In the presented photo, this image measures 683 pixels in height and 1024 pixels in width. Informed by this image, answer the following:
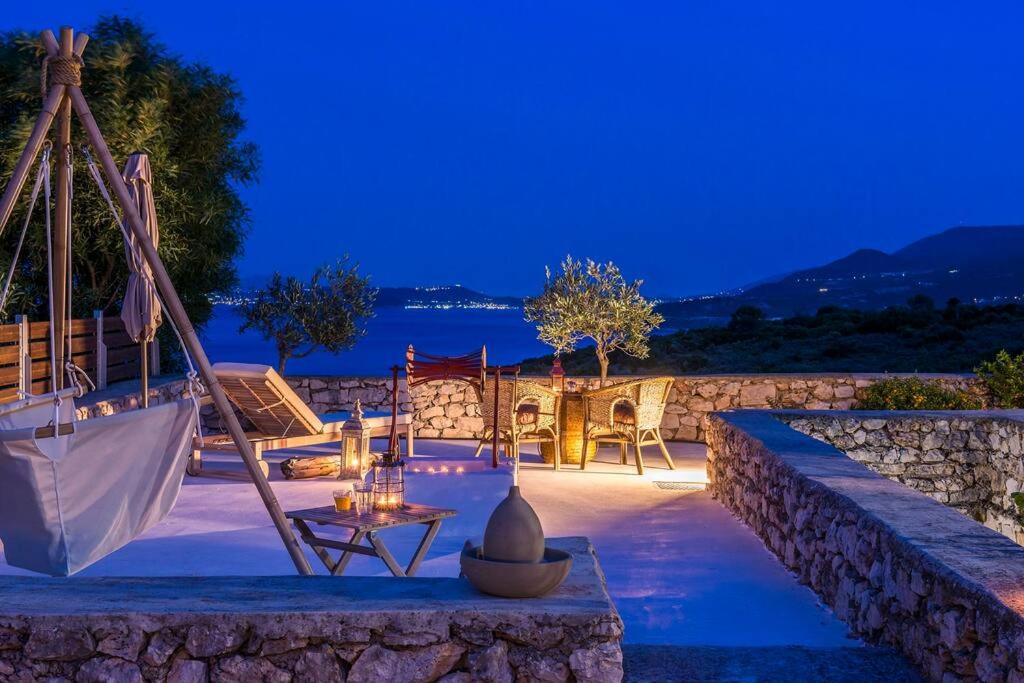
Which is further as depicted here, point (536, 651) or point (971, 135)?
point (971, 135)

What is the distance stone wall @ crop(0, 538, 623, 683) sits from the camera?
3369 mm

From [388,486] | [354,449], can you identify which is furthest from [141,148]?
[388,486]

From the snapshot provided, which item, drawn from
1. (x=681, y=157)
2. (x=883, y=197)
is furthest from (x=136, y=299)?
(x=883, y=197)

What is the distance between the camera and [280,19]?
213ft

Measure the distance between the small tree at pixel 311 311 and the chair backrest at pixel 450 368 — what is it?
4603mm

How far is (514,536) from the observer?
3.50 metres

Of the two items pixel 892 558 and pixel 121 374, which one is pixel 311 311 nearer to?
pixel 121 374

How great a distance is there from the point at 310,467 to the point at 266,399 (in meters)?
0.70

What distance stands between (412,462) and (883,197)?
74.8 m

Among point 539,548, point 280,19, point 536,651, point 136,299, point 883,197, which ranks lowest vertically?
point 536,651

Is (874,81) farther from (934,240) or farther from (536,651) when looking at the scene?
(536,651)

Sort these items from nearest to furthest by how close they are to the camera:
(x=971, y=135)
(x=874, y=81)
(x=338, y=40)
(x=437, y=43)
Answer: (x=437, y=43)
(x=874, y=81)
(x=971, y=135)
(x=338, y=40)

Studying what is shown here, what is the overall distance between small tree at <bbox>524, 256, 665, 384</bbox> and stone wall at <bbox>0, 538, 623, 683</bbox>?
31.3ft

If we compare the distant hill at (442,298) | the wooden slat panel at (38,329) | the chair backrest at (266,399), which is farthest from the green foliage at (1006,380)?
the distant hill at (442,298)
